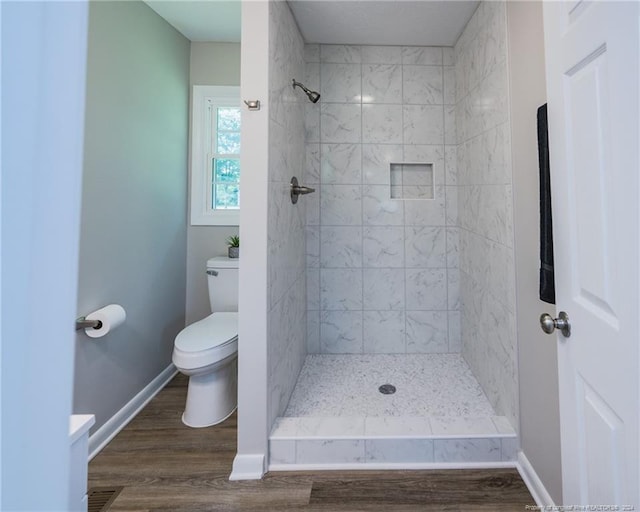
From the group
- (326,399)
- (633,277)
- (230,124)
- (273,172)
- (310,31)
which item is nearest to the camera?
(633,277)

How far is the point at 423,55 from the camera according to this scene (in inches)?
91.7

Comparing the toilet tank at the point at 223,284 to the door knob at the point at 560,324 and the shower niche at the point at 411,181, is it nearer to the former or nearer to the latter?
the shower niche at the point at 411,181

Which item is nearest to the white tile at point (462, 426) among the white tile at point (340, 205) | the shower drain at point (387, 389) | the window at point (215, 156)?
the shower drain at point (387, 389)

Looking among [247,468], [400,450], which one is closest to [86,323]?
[247,468]

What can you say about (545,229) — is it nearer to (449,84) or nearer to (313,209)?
(313,209)

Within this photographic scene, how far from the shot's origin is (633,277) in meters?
0.57

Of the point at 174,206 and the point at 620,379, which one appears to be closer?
the point at 620,379

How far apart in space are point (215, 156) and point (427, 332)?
7.33 feet

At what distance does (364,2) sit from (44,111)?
2.15 meters

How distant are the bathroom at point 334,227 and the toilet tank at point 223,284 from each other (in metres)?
0.29

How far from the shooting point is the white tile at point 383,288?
2.41 metres

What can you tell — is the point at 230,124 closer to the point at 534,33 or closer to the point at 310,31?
the point at 310,31

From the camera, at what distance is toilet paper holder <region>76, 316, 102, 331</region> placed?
1557mm

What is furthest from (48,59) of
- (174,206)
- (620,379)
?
(174,206)
